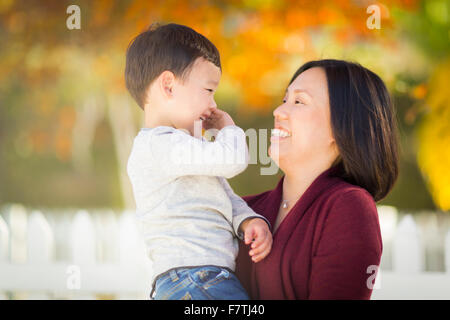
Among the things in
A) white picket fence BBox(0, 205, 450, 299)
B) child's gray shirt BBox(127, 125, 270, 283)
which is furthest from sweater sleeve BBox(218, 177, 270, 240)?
white picket fence BBox(0, 205, 450, 299)

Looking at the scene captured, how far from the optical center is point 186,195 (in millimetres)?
1787

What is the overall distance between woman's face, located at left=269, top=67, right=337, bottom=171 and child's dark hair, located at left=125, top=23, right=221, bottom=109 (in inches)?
14.0

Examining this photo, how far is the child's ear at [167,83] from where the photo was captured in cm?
193

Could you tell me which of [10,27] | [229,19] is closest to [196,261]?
[229,19]

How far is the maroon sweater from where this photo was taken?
1565mm

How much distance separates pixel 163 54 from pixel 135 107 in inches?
216

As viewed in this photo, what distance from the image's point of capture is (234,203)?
1951 millimetres

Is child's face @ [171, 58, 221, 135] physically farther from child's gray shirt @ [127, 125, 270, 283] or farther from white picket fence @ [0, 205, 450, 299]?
white picket fence @ [0, 205, 450, 299]

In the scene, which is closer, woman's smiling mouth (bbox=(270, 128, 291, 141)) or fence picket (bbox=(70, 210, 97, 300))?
woman's smiling mouth (bbox=(270, 128, 291, 141))

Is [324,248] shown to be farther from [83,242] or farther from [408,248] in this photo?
[83,242]

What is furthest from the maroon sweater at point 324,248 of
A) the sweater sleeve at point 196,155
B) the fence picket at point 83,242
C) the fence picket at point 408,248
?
the fence picket at point 83,242

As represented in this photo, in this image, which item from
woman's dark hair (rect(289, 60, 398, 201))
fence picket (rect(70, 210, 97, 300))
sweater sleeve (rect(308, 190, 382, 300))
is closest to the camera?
sweater sleeve (rect(308, 190, 382, 300))

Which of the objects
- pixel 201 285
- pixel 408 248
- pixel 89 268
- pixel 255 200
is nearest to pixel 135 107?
pixel 89 268

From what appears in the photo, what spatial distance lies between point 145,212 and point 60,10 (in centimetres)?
447
